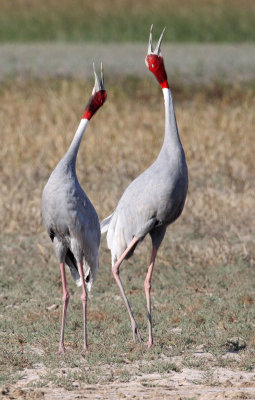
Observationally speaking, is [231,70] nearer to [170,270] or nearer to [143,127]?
[143,127]

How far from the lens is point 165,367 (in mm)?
5469

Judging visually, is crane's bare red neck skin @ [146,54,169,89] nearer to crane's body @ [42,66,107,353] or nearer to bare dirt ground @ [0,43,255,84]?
crane's body @ [42,66,107,353]

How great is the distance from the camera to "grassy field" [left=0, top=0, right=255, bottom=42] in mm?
31734

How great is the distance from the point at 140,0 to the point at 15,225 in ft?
103

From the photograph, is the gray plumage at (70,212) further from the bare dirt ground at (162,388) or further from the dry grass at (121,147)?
the dry grass at (121,147)

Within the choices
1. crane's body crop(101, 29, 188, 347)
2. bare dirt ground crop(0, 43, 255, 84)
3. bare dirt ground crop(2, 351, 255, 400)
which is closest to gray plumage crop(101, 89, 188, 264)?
crane's body crop(101, 29, 188, 347)

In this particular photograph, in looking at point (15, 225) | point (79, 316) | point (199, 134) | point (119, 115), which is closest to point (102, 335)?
point (79, 316)

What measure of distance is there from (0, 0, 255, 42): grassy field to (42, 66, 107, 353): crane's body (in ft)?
84.3

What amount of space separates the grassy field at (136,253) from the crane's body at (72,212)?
0.51 metres

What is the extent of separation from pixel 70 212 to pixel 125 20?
1134 inches

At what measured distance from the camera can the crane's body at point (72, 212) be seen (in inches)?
227

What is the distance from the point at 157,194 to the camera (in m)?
5.91

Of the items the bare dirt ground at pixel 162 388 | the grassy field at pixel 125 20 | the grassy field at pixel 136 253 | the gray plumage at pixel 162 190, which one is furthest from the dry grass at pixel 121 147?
the grassy field at pixel 125 20

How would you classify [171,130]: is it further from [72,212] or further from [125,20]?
[125,20]
